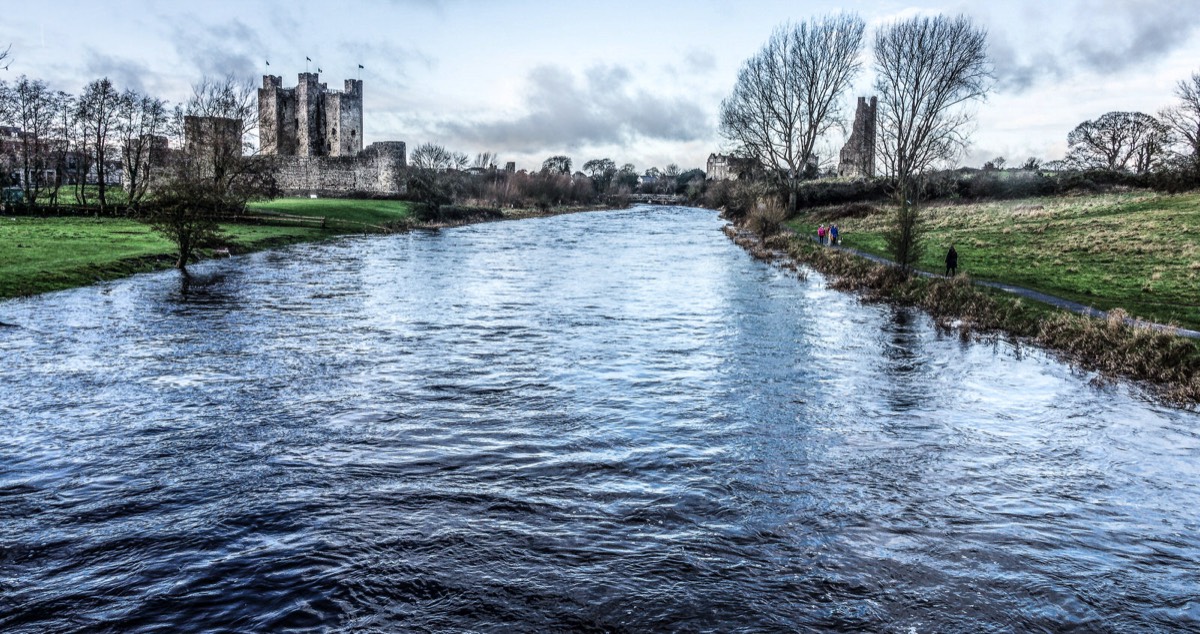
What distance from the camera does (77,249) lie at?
3152 centimetres

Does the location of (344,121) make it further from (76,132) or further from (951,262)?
(951,262)

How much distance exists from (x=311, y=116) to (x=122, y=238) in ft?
186

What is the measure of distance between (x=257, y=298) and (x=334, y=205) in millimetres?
46965

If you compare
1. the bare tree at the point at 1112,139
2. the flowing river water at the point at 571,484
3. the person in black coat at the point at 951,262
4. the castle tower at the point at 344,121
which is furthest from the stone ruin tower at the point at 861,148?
the flowing river water at the point at 571,484

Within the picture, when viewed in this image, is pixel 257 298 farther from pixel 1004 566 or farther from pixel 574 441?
pixel 1004 566

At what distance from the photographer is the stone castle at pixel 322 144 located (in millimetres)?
84062

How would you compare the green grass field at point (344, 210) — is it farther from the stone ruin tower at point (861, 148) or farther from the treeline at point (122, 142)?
the stone ruin tower at point (861, 148)

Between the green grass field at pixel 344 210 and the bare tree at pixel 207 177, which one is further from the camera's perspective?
the green grass field at pixel 344 210

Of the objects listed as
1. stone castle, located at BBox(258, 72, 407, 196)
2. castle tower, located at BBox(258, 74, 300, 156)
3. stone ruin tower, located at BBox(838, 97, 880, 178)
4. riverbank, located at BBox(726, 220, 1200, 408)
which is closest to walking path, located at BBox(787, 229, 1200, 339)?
riverbank, located at BBox(726, 220, 1200, 408)

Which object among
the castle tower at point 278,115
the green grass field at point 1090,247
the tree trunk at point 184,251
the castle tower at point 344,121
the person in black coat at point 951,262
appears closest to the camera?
the green grass field at point 1090,247

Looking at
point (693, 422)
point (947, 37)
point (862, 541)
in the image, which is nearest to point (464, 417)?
point (693, 422)

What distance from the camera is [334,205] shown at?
226 ft

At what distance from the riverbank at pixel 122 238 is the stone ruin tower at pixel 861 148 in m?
42.4

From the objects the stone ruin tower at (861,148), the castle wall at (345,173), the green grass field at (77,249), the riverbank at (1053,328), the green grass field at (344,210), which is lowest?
the riverbank at (1053,328)
